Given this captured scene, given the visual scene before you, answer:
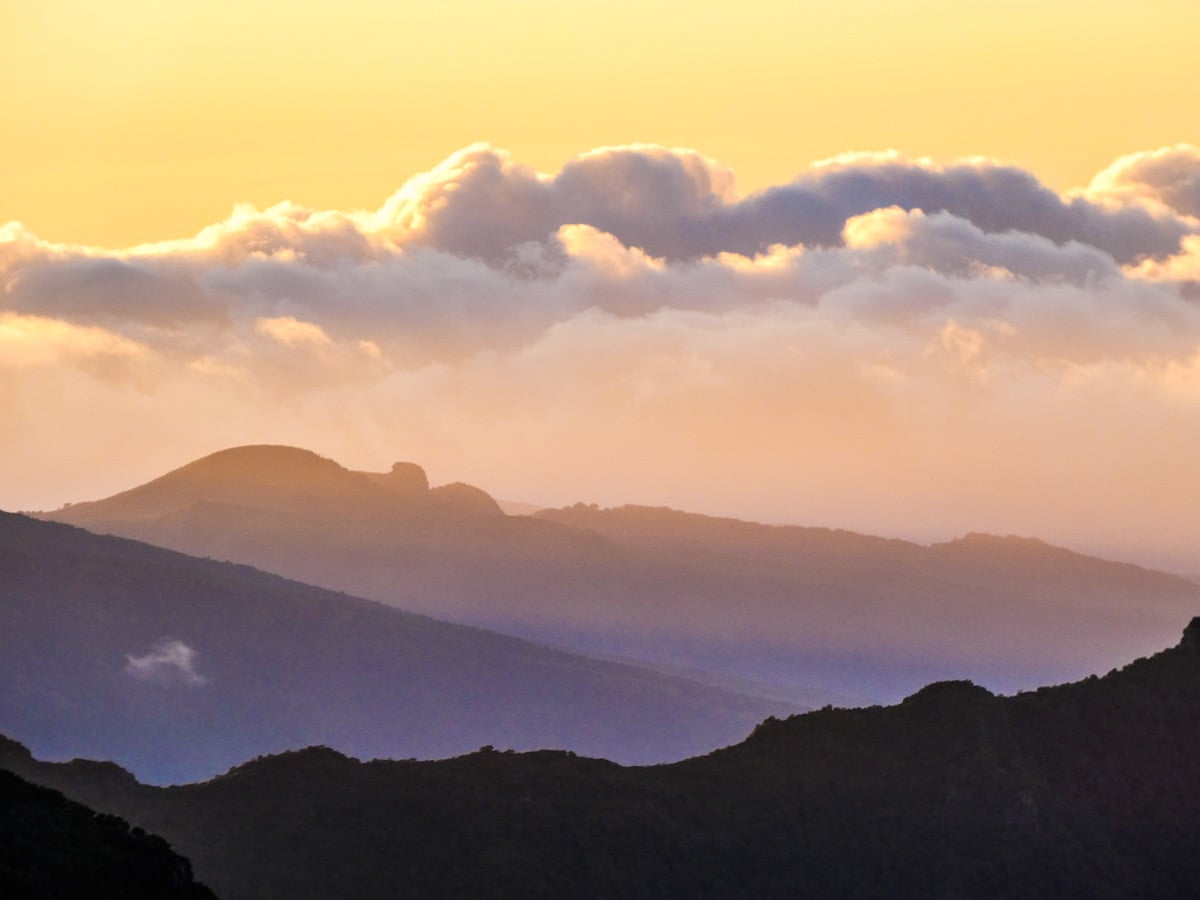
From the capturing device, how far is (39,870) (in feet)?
465

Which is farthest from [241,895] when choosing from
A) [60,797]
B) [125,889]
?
[125,889]

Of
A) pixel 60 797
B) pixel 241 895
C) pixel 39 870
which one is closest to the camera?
pixel 39 870

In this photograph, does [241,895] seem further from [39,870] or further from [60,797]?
[39,870]

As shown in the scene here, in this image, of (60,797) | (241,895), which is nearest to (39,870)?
(60,797)

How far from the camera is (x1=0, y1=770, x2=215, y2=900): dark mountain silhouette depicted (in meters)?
140

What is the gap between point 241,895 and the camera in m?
194

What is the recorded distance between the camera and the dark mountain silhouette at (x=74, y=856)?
461 feet

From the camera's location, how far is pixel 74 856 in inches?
5832

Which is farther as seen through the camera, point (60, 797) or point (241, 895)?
point (241, 895)

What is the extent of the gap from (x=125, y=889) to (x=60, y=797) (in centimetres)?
2185

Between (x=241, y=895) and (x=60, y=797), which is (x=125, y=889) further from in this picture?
(x=241, y=895)

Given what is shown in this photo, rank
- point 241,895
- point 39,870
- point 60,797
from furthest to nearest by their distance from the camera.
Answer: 1. point 241,895
2. point 60,797
3. point 39,870

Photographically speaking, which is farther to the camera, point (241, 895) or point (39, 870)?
point (241, 895)

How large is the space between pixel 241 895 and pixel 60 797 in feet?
106
